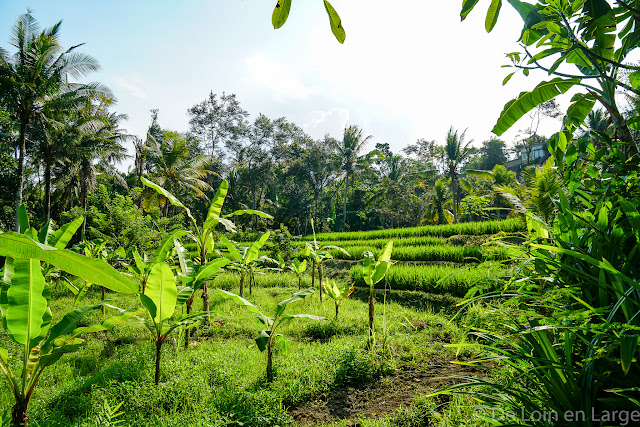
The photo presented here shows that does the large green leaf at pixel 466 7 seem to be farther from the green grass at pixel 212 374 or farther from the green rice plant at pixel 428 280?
the green rice plant at pixel 428 280

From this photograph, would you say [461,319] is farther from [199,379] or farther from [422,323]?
[199,379]

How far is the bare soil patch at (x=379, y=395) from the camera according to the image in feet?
7.55

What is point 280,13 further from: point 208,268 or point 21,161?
point 21,161

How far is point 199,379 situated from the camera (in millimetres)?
2598

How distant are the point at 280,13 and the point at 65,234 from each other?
9.12 feet

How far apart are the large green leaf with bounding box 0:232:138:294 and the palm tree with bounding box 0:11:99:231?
45.5 feet

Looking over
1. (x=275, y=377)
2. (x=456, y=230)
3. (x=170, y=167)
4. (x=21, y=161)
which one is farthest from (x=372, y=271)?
(x=170, y=167)

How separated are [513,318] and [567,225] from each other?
0.56 meters

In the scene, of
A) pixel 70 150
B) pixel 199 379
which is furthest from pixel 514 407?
pixel 70 150

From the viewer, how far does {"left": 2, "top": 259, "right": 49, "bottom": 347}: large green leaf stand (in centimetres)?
161

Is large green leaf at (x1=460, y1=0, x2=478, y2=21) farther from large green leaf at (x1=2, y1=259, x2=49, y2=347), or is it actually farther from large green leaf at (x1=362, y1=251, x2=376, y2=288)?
large green leaf at (x1=362, y1=251, x2=376, y2=288)

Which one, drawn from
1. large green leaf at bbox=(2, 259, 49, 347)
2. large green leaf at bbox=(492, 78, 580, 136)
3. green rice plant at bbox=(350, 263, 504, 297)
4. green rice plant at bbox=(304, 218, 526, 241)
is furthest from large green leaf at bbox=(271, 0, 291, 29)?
green rice plant at bbox=(304, 218, 526, 241)

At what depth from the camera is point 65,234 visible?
2605mm

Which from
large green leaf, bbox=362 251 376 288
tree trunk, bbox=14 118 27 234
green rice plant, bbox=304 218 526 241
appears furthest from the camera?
tree trunk, bbox=14 118 27 234
